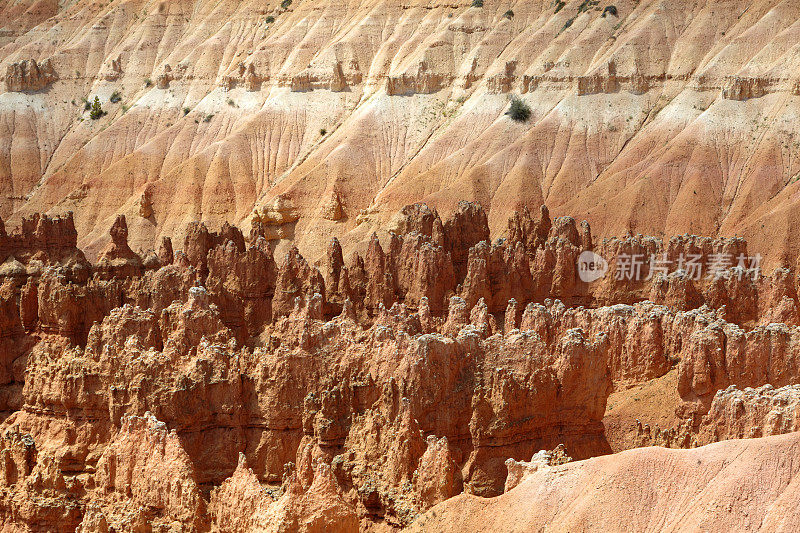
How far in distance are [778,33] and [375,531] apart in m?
71.4

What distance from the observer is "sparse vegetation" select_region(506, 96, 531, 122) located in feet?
313

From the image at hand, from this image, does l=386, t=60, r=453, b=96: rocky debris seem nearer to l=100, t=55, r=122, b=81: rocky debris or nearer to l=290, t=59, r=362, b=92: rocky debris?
l=290, t=59, r=362, b=92: rocky debris

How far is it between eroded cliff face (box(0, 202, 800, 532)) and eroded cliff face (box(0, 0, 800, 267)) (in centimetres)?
3212

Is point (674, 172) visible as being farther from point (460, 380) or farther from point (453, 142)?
point (460, 380)

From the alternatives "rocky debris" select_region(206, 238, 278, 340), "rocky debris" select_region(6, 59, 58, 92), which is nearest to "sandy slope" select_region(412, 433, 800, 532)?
"rocky debris" select_region(206, 238, 278, 340)

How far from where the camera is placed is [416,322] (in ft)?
148

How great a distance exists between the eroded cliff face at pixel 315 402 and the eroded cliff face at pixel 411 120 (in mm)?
32120

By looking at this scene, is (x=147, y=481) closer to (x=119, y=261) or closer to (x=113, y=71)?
(x=119, y=261)

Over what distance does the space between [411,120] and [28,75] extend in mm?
44696

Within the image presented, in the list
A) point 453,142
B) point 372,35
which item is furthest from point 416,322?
point 372,35

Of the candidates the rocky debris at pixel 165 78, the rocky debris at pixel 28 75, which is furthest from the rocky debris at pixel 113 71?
the rocky debris at pixel 165 78

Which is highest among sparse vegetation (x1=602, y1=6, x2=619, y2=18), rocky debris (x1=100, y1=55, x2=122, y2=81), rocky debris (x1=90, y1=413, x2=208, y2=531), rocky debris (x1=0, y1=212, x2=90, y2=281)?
sparse vegetation (x1=602, y1=6, x2=619, y2=18)

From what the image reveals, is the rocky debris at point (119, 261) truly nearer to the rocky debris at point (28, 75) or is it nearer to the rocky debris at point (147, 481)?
the rocky debris at point (147, 481)

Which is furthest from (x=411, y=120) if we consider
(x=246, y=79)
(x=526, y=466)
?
(x=526, y=466)
